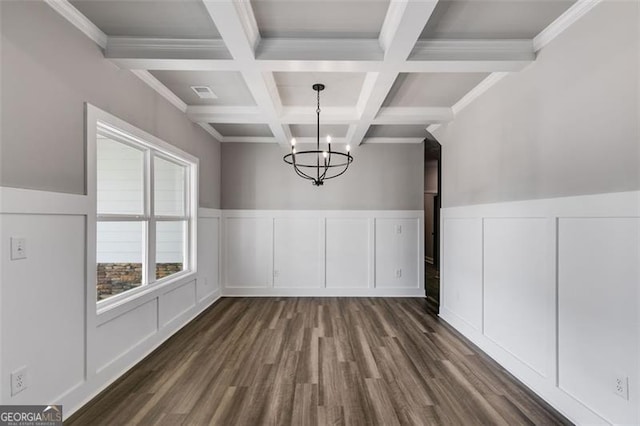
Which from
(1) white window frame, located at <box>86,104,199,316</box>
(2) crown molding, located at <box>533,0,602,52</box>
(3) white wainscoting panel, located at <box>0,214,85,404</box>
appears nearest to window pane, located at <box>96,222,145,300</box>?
(1) white window frame, located at <box>86,104,199,316</box>

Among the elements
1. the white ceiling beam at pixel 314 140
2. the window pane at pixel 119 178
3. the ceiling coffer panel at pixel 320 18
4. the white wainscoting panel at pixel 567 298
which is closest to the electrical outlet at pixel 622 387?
the white wainscoting panel at pixel 567 298

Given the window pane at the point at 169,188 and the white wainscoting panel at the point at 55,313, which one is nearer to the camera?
the white wainscoting panel at the point at 55,313

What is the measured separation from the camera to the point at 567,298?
2.16 m

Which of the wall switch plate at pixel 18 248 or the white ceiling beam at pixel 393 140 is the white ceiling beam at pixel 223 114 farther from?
the wall switch plate at pixel 18 248

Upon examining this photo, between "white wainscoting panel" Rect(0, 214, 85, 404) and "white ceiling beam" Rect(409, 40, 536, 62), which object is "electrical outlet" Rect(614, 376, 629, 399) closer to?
"white ceiling beam" Rect(409, 40, 536, 62)

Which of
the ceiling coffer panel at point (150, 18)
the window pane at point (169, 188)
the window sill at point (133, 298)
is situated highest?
the ceiling coffer panel at point (150, 18)

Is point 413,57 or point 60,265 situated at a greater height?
point 413,57

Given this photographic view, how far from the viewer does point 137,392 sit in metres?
2.41

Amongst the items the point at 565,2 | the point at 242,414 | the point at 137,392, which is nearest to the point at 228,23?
the point at 565,2

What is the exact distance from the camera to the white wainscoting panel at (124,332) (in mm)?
2453

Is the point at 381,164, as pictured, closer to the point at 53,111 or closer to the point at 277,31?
the point at 277,31

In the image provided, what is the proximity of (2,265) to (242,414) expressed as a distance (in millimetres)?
1623

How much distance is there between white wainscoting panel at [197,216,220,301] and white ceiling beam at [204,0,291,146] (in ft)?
7.00

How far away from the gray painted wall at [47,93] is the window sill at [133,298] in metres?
0.94
